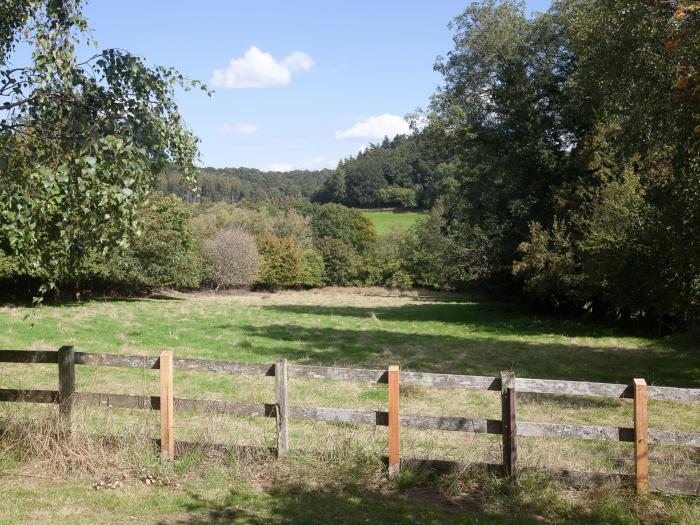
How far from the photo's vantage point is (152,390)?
1351 centimetres

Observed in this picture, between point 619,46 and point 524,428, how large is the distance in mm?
10068

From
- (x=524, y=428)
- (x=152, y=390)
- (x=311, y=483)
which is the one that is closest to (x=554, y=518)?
(x=524, y=428)

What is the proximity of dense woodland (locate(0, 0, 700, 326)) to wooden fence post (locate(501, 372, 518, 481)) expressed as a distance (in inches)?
136

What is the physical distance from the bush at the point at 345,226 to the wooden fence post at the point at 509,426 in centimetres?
8760

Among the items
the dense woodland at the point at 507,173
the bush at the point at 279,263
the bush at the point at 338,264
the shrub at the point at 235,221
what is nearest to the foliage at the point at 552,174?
the dense woodland at the point at 507,173

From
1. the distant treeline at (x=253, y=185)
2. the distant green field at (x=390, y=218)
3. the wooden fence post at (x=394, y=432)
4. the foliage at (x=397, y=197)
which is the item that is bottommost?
the wooden fence post at (x=394, y=432)

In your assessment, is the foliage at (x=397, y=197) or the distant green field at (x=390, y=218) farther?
the foliage at (x=397, y=197)

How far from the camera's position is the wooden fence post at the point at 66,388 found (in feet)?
25.9

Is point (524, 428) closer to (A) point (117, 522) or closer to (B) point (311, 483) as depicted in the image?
(B) point (311, 483)

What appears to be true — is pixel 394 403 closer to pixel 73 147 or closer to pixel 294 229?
pixel 73 147

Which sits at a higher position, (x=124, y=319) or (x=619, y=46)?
(x=619, y=46)

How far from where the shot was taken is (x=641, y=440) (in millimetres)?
6832

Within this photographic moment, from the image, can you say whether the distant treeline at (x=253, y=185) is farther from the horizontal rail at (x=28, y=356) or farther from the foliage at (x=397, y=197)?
the horizontal rail at (x=28, y=356)

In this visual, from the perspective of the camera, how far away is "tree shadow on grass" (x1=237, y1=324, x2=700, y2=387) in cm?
1711
